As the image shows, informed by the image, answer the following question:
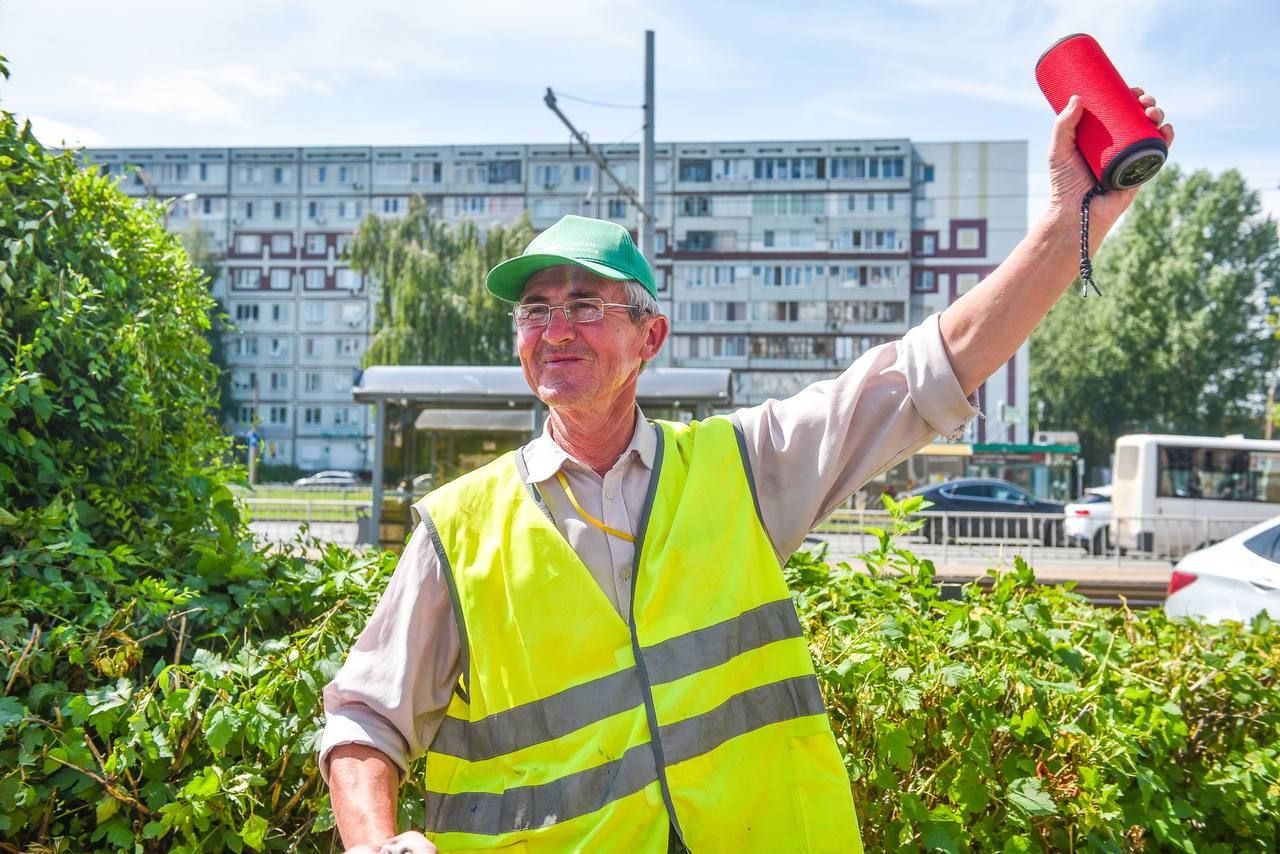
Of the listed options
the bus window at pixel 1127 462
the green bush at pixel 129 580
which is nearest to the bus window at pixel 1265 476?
the bus window at pixel 1127 462

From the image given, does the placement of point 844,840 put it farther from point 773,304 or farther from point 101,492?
point 773,304

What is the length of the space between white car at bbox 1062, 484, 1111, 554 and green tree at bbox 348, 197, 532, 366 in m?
19.9

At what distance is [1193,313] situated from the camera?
47.8 meters

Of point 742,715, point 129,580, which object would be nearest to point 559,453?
point 742,715

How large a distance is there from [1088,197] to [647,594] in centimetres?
106

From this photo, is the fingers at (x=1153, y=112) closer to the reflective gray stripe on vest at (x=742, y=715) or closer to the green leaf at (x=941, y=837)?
the reflective gray stripe on vest at (x=742, y=715)

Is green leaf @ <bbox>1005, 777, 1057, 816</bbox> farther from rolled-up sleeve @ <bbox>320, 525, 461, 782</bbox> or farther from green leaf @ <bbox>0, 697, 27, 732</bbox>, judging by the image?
green leaf @ <bbox>0, 697, 27, 732</bbox>

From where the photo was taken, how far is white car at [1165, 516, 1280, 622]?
7.77 meters

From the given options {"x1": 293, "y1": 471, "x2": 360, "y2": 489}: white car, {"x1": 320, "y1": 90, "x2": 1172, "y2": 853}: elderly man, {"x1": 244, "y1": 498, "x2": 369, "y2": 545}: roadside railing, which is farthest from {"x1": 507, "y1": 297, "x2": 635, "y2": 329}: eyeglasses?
{"x1": 293, "y1": 471, "x2": 360, "y2": 489}: white car

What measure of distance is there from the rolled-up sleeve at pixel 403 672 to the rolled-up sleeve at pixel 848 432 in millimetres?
663

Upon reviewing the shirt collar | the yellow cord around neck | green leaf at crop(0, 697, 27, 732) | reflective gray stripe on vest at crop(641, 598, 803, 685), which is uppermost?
the shirt collar

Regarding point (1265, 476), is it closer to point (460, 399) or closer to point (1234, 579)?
point (460, 399)

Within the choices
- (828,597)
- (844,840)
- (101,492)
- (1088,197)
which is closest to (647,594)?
(844,840)

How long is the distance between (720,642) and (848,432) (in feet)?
1.56
